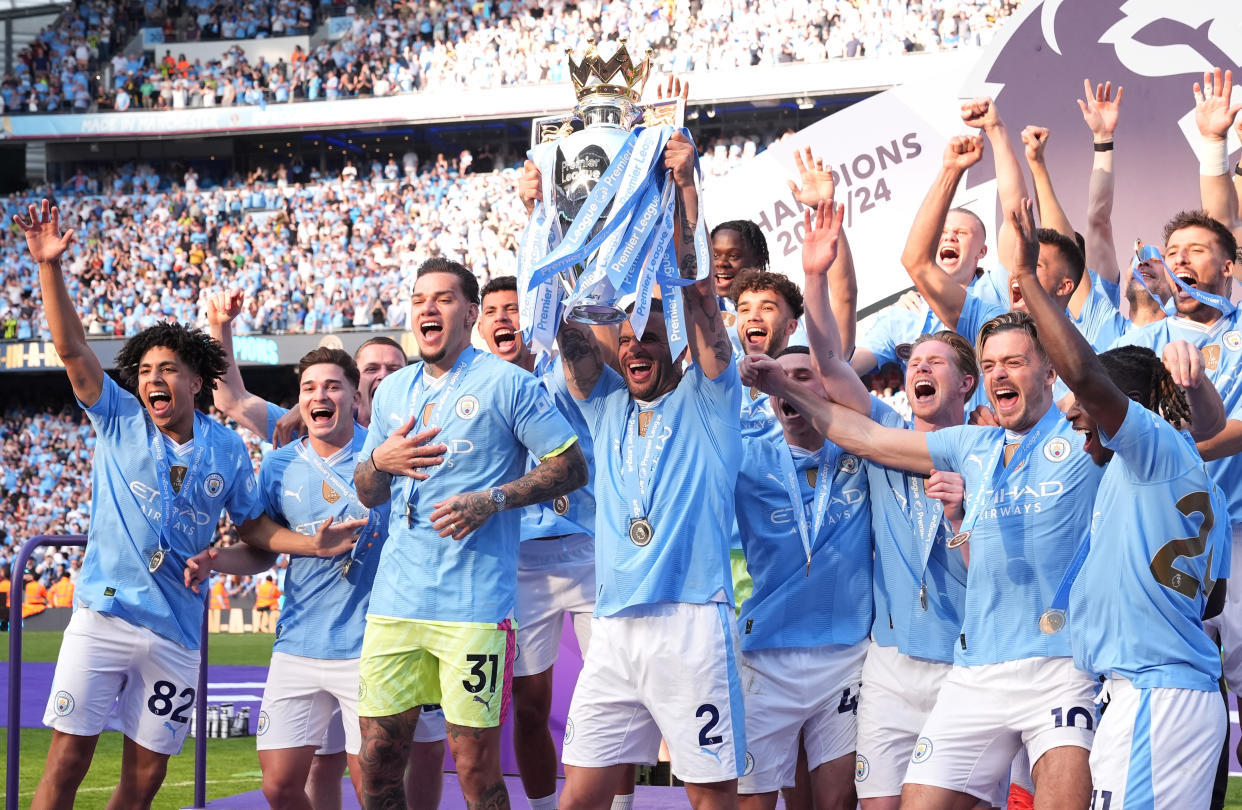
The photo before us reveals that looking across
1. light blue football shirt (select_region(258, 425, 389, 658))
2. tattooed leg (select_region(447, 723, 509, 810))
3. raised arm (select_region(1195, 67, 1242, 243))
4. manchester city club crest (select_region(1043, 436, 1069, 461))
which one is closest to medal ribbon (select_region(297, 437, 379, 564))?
light blue football shirt (select_region(258, 425, 389, 658))

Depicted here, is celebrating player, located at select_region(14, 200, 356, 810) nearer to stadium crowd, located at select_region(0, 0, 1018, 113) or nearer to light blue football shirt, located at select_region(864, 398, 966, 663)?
light blue football shirt, located at select_region(864, 398, 966, 663)

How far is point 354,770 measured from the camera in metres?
5.35

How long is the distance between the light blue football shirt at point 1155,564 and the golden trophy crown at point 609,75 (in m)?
1.92

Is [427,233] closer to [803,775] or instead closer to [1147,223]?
[1147,223]

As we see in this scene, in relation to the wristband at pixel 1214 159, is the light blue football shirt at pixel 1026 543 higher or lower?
lower

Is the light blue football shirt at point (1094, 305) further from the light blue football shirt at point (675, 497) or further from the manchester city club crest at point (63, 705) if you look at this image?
the manchester city club crest at point (63, 705)

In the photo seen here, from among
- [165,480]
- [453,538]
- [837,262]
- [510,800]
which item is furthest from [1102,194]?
[165,480]

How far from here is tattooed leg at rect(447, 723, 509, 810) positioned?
14.5 feet

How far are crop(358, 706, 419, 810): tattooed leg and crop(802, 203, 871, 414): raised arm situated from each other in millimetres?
1841

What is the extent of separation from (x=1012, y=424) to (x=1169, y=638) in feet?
2.86

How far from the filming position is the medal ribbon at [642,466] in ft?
14.1

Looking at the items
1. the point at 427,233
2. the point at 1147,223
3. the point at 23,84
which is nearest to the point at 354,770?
the point at 1147,223

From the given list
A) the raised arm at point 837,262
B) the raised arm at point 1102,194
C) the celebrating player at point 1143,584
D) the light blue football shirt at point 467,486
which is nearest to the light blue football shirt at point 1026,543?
the celebrating player at point 1143,584

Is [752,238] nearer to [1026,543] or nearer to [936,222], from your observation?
[936,222]
